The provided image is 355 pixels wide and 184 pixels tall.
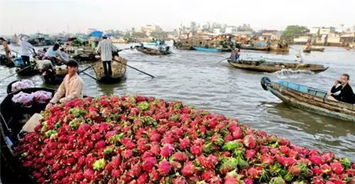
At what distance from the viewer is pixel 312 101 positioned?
415 inches

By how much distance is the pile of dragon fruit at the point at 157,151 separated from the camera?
8.17 ft

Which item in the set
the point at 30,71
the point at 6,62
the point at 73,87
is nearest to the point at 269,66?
the point at 30,71

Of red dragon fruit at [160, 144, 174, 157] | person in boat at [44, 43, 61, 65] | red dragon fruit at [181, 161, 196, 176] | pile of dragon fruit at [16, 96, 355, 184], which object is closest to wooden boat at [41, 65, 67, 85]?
person in boat at [44, 43, 61, 65]

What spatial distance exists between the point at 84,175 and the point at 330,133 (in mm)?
7961

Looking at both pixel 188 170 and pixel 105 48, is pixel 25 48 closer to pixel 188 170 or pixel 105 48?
pixel 105 48

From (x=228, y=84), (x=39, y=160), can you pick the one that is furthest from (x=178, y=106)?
(x=228, y=84)

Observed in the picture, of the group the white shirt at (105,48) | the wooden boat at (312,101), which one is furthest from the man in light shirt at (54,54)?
the wooden boat at (312,101)

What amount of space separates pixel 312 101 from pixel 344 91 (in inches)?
48.6

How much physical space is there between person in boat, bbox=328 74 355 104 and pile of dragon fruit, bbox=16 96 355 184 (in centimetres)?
693

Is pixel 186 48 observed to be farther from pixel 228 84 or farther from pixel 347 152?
pixel 347 152

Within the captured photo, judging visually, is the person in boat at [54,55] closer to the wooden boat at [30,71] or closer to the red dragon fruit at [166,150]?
the wooden boat at [30,71]

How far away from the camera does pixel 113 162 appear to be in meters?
2.81

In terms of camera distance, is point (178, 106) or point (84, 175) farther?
point (178, 106)

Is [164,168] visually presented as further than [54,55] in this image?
No
